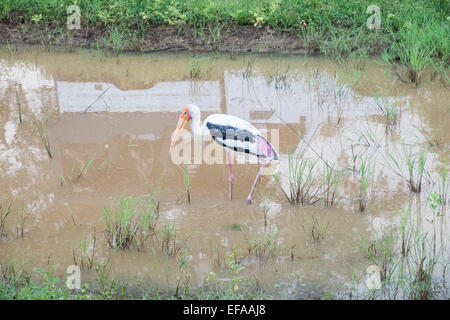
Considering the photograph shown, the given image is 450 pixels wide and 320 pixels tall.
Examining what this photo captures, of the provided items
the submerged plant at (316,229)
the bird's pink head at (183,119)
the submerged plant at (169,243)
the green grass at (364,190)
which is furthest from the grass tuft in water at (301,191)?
the bird's pink head at (183,119)

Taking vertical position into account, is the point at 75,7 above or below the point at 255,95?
above

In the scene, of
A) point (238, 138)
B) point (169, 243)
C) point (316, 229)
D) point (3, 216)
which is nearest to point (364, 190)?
point (316, 229)

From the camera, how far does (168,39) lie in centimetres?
842

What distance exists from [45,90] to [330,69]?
3562mm

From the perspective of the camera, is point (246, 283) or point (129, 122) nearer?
point (246, 283)

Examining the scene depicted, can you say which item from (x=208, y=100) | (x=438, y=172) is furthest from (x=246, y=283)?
(x=208, y=100)

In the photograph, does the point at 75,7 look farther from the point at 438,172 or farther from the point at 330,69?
the point at 438,172

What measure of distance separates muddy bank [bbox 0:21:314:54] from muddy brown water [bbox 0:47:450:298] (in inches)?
9.4

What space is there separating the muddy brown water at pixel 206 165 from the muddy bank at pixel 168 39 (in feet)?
0.78

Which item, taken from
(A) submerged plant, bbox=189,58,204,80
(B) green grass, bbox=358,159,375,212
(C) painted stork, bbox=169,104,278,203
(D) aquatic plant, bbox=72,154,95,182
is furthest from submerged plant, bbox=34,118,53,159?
(B) green grass, bbox=358,159,375,212

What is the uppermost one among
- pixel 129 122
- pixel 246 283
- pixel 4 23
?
pixel 4 23

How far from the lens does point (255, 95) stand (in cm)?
680

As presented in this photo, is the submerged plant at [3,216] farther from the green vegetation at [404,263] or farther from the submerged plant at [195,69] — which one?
the submerged plant at [195,69]

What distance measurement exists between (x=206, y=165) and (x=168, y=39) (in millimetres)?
3673
